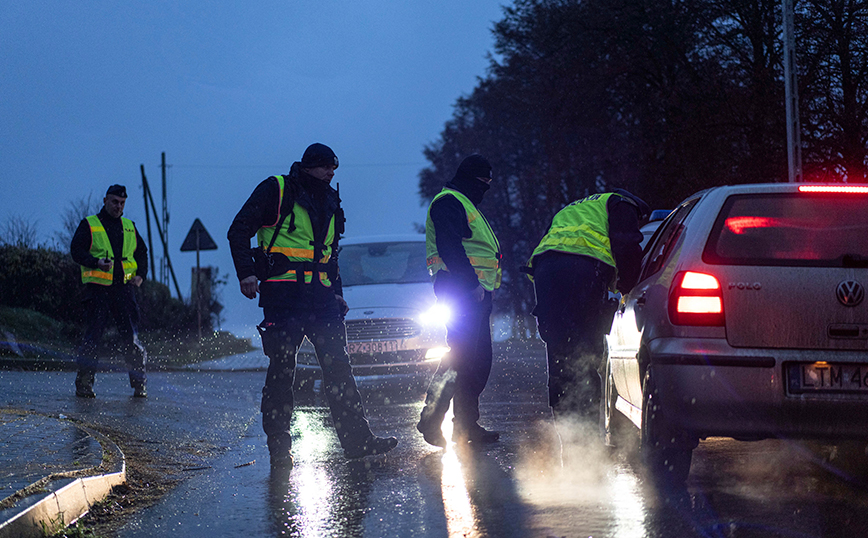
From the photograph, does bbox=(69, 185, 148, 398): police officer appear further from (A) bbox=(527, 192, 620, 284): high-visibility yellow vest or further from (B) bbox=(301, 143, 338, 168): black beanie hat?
(A) bbox=(527, 192, 620, 284): high-visibility yellow vest

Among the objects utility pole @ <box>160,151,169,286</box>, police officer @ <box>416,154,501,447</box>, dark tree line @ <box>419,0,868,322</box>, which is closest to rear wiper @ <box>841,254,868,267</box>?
police officer @ <box>416,154,501,447</box>

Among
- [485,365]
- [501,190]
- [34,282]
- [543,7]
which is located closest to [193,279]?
[34,282]

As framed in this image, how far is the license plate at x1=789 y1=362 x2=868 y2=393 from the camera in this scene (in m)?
4.85

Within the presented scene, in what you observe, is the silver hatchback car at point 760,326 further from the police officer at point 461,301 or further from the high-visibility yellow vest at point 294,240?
the high-visibility yellow vest at point 294,240

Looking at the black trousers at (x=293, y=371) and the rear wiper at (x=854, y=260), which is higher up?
the rear wiper at (x=854, y=260)

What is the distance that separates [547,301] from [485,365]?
1106 millimetres

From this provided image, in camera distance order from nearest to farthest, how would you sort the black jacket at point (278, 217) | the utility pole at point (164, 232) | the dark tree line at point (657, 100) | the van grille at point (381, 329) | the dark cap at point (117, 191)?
the black jacket at point (278, 217), the dark cap at point (117, 191), the van grille at point (381, 329), the dark tree line at point (657, 100), the utility pole at point (164, 232)

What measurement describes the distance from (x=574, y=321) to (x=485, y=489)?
1359 mm

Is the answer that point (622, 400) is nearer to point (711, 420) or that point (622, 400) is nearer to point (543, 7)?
point (711, 420)

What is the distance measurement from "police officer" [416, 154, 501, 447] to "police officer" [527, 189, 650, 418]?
0.77 m

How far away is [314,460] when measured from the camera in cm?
699

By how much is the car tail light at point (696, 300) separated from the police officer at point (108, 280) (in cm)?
Answer: 652

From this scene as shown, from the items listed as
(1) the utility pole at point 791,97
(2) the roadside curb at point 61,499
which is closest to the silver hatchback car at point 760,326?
(2) the roadside curb at point 61,499

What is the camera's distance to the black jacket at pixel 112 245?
34.2 feet
